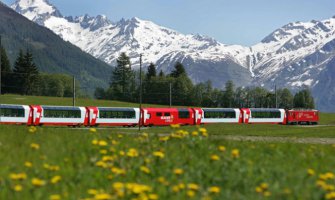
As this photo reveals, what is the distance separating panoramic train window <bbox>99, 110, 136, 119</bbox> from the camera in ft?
232

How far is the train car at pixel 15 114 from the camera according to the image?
2349 inches

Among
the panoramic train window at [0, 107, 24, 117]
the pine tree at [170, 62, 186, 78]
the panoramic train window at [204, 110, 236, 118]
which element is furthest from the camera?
the pine tree at [170, 62, 186, 78]

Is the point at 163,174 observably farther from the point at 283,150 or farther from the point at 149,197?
the point at 283,150

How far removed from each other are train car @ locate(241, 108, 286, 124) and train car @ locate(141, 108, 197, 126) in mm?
11074

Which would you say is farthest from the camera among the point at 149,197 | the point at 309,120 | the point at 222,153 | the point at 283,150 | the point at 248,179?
the point at 309,120

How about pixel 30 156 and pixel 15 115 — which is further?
pixel 15 115

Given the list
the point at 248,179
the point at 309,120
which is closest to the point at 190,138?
the point at 248,179

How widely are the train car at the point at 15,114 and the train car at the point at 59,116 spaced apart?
877 mm

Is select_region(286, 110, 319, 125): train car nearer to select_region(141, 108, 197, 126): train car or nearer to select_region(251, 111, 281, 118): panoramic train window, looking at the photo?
select_region(251, 111, 281, 118): panoramic train window

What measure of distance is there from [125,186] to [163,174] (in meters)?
1.27

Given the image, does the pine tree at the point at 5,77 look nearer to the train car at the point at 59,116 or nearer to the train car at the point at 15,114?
the train car at the point at 59,116

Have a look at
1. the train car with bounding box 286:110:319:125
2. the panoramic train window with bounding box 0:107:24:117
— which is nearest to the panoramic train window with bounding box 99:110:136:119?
the panoramic train window with bounding box 0:107:24:117

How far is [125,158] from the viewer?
996cm

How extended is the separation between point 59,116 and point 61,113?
53cm
